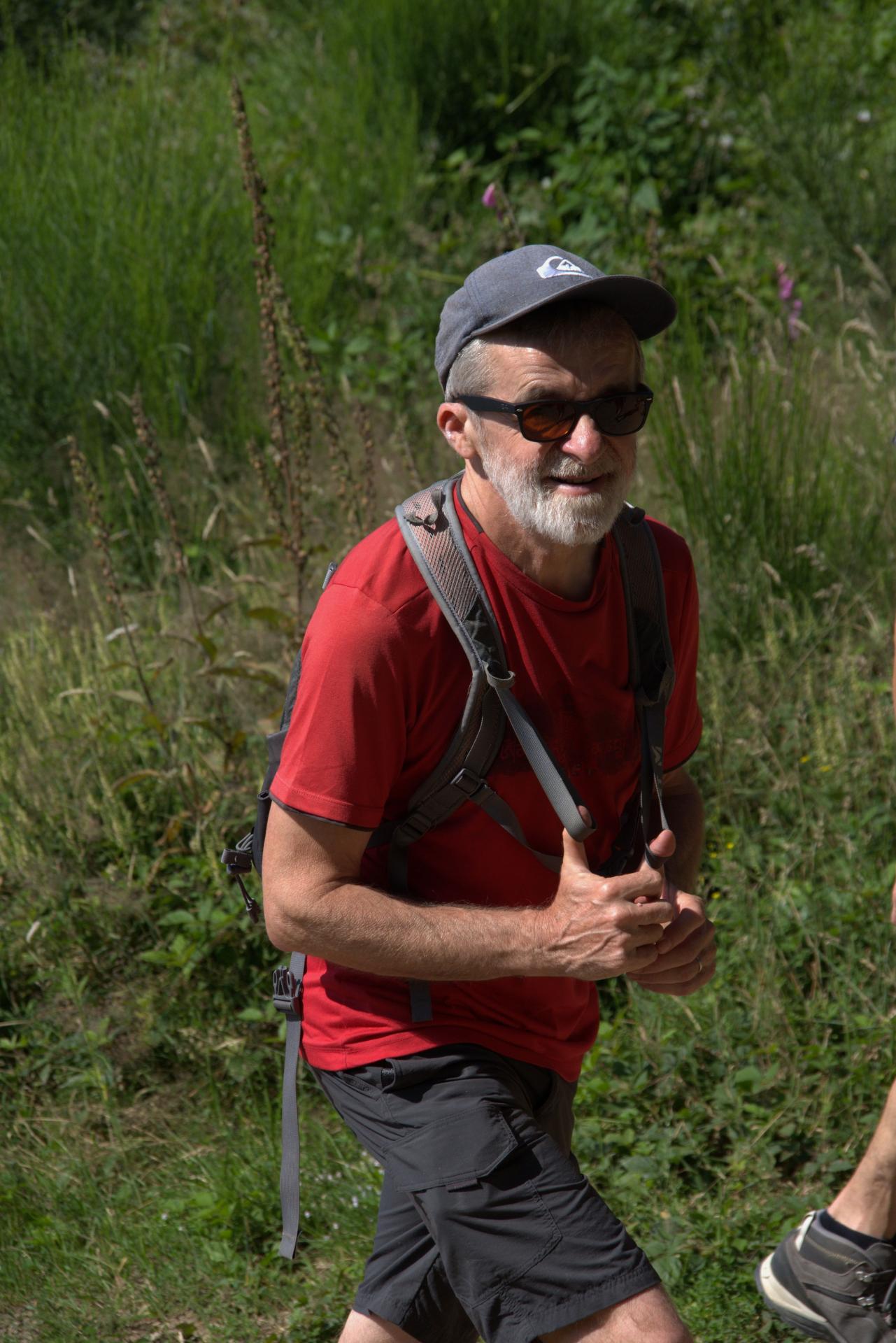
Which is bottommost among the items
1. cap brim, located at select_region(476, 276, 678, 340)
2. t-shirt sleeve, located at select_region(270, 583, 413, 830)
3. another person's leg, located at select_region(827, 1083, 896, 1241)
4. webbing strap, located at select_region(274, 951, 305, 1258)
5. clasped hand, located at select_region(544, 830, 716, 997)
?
another person's leg, located at select_region(827, 1083, 896, 1241)

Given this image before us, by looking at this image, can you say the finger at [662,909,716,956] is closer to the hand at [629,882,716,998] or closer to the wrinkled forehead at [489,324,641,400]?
the hand at [629,882,716,998]

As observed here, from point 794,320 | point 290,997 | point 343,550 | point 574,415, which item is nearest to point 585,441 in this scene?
point 574,415

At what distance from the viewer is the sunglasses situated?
89.7 inches

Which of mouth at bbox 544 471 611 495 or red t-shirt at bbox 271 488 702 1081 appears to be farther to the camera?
mouth at bbox 544 471 611 495

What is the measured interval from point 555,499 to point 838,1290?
1863 millimetres

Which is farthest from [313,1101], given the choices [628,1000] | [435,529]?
[435,529]

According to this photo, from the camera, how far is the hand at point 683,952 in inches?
87.0

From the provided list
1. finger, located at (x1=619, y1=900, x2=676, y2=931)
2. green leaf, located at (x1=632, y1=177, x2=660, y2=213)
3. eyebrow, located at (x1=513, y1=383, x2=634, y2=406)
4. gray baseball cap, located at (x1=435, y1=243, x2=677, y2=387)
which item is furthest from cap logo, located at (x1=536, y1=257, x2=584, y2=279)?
green leaf, located at (x1=632, y1=177, x2=660, y2=213)

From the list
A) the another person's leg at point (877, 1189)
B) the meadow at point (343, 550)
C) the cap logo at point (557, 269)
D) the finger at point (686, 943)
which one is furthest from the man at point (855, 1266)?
the cap logo at point (557, 269)

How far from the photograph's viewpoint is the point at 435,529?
2279 mm

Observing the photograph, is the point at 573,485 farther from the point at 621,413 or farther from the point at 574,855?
the point at 574,855

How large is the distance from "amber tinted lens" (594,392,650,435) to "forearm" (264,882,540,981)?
32.6 inches

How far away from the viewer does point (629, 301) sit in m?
2.34

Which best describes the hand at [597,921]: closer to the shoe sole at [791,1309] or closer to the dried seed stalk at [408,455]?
the shoe sole at [791,1309]
